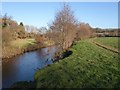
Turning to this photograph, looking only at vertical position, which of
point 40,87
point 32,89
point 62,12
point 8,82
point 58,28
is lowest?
point 8,82

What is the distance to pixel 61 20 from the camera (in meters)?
33.3

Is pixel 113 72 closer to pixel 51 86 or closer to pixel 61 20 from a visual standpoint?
pixel 51 86

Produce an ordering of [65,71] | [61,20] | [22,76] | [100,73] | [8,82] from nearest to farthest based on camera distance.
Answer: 1. [100,73]
2. [65,71]
3. [8,82]
4. [22,76]
5. [61,20]

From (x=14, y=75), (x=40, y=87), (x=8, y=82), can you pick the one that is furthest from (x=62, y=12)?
(x=40, y=87)

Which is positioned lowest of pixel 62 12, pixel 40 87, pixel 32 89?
pixel 32 89

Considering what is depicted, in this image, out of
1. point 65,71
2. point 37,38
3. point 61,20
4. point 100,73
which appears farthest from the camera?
point 37,38

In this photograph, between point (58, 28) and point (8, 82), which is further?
point (58, 28)

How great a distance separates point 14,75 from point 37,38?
41.8 metres

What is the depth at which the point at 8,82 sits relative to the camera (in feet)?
69.7

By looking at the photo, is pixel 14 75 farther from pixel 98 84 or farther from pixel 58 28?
pixel 98 84

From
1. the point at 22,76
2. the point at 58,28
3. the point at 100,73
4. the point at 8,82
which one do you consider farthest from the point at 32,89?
the point at 58,28

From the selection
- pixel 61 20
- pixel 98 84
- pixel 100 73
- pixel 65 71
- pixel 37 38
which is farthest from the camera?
pixel 37 38

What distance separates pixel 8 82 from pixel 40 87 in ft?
37.3

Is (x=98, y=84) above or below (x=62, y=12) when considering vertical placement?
below
